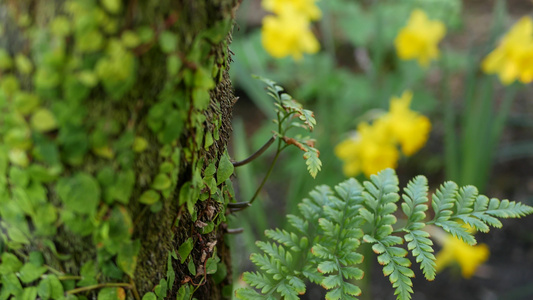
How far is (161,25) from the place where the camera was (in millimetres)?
425

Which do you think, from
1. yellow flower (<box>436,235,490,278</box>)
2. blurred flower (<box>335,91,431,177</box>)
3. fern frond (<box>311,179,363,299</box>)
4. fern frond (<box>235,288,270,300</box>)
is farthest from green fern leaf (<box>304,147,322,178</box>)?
yellow flower (<box>436,235,490,278</box>)

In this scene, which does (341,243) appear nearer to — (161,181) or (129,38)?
(161,181)

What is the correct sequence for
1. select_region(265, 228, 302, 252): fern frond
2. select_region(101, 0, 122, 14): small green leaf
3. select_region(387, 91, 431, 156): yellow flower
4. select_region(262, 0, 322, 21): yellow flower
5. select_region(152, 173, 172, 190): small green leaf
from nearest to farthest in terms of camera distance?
select_region(101, 0, 122, 14): small green leaf < select_region(152, 173, 172, 190): small green leaf < select_region(265, 228, 302, 252): fern frond < select_region(387, 91, 431, 156): yellow flower < select_region(262, 0, 322, 21): yellow flower

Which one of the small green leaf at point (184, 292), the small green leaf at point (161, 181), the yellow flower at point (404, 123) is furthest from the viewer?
the yellow flower at point (404, 123)

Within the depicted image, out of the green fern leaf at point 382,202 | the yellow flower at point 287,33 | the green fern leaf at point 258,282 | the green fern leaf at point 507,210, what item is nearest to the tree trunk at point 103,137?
the green fern leaf at point 258,282

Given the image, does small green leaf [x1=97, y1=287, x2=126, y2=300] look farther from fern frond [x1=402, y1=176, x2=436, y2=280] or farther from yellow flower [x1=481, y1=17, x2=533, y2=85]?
yellow flower [x1=481, y1=17, x2=533, y2=85]

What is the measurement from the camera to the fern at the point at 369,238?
2.06 feet

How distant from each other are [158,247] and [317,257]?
241 mm

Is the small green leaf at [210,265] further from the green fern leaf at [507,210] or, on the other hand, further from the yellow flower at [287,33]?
the yellow flower at [287,33]

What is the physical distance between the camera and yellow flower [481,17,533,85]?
2107 millimetres

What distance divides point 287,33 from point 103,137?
1875 mm

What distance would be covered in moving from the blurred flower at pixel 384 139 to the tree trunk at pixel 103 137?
5.04ft

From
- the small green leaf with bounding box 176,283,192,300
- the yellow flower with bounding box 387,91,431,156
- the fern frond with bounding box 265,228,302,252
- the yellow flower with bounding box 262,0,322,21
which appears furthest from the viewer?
the yellow flower with bounding box 262,0,322,21

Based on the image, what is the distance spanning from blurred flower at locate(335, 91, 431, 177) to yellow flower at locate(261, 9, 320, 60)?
0.52 metres
